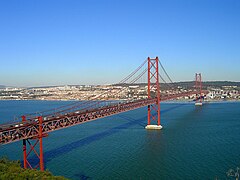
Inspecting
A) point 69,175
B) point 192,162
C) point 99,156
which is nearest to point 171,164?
point 192,162

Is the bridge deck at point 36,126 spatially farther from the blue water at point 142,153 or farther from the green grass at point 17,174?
the green grass at point 17,174

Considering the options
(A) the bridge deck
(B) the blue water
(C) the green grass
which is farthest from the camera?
(B) the blue water

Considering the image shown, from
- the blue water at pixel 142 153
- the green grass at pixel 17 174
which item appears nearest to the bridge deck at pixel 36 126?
the blue water at pixel 142 153

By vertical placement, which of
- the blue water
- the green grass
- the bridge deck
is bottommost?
the blue water

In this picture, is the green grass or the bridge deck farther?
the bridge deck

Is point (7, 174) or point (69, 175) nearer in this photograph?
point (7, 174)

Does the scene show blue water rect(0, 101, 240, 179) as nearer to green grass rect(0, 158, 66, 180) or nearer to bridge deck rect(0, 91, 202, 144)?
bridge deck rect(0, 91, 202, 144)

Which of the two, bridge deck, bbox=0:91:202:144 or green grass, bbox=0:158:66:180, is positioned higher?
bridge deck, bbox=0:91:202:144

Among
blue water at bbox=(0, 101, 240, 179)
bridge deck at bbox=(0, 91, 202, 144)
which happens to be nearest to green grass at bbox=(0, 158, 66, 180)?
bridge deck at bbox=(0, 91, 202, 144)

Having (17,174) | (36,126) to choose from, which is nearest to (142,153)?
(36,126)

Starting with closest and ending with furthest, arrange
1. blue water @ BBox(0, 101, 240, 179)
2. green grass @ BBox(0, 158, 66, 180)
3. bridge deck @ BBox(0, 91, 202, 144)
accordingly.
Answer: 1. green grass @ BBox(0, 158, 66, 180)
2. bridge deck @ BBox(0, 91, 202, 144)
3. blue water @ BBox(0, 101, 240, 179)

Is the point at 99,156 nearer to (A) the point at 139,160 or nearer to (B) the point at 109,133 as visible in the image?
(A) the point at 139,160
